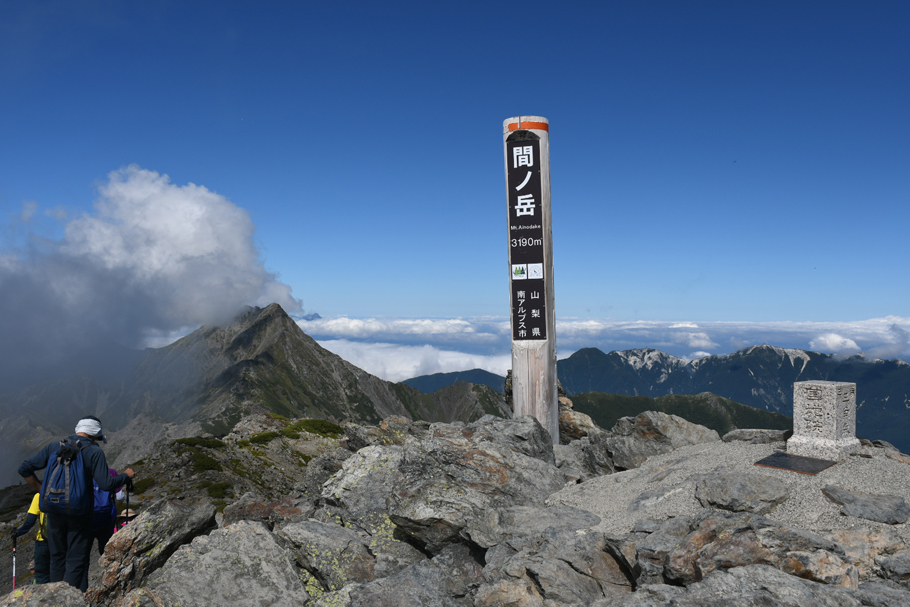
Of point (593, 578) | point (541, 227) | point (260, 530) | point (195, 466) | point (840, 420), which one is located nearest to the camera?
point (593, 578)

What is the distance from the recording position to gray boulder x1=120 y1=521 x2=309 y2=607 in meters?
10.0

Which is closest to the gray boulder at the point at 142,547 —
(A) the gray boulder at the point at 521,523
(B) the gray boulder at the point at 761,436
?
(A) the gray boulder at the point at 521,523

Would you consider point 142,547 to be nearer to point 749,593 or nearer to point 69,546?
point 69,546

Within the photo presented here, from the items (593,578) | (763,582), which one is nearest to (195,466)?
(593,578)

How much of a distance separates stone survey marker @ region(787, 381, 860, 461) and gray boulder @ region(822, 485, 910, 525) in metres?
3.11

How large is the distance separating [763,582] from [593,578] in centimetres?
293

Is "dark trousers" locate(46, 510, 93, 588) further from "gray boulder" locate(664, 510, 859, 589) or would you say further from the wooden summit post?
the wooden summit post

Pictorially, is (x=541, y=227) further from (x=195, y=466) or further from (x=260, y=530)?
(x=195, y=466)

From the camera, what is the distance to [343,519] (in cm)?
1309

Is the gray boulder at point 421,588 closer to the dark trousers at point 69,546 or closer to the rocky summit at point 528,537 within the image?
the rocky summit at point 528,537

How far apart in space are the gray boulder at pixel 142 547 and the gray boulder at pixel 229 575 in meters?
0.61

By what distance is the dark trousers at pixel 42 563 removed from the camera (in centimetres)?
1083

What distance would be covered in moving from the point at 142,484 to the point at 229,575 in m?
32.5

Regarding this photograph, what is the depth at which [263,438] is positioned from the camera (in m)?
49.6
